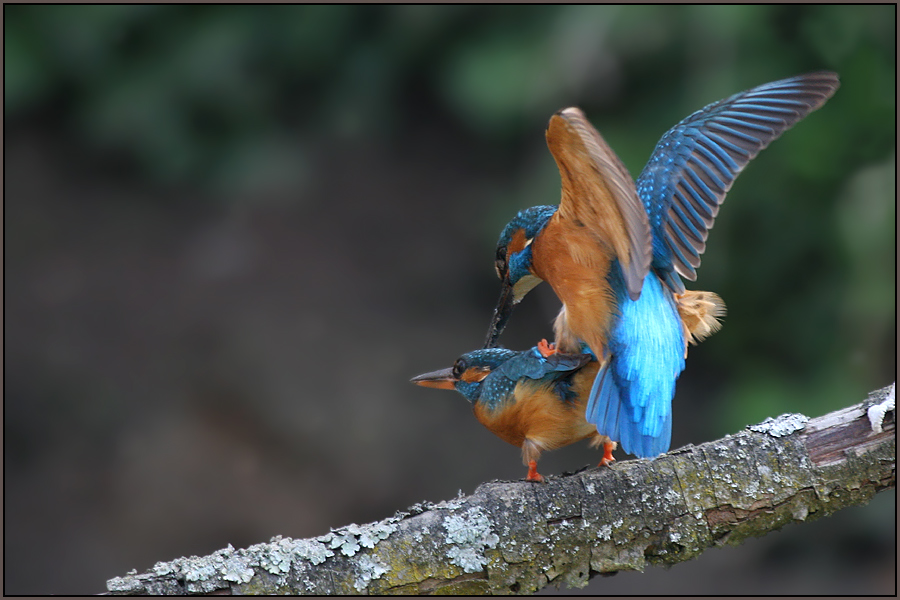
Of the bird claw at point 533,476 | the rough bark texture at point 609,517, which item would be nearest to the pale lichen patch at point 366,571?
the rough bark texture at point 609,517

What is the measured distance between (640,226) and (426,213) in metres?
3.18

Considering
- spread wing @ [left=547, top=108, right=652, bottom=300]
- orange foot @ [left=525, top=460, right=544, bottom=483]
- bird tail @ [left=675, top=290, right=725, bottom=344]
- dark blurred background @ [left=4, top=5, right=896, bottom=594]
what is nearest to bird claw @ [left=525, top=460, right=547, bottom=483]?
orange foot @ [left=525, top=460, right=544, bottom=483]

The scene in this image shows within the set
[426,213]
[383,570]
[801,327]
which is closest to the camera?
[383,570]

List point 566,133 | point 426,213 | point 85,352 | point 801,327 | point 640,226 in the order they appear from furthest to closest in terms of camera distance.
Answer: point 426,213 → point 85,352 → point 801,327 → point 640,226 → point 566,133

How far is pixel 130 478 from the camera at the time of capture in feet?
14.9

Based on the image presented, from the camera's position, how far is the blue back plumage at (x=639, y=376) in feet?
7.08

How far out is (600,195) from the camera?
218 centimetres

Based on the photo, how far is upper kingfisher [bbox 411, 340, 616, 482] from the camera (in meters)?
2.28

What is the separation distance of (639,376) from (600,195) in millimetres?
481

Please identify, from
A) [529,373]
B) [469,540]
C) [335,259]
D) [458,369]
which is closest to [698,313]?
[529,373]

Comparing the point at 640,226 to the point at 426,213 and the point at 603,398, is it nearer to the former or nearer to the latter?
the point at 603,398

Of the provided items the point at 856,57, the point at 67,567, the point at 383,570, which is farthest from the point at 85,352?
the point at 856,57

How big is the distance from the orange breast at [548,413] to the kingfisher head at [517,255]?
484 mm

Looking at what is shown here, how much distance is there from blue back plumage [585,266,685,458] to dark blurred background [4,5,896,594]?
160 centimetres
